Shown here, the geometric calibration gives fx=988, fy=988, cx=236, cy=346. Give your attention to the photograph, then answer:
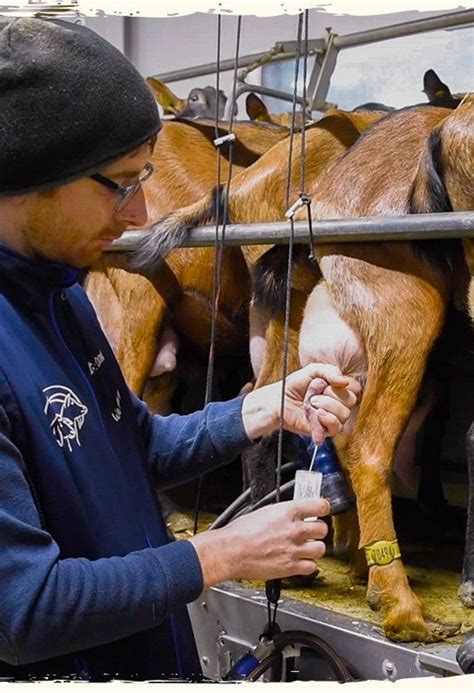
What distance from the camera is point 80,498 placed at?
1017 millimetres

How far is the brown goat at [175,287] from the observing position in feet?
7.75

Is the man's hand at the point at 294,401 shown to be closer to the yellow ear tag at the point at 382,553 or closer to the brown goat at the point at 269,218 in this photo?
the yellow ear tag at the point at 382,553

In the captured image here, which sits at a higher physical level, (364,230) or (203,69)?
(203,69)

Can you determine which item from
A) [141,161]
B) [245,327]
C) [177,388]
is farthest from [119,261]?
[141,161]

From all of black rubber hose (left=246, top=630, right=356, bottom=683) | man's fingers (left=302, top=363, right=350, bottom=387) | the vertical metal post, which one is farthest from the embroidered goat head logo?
the vertical metal post

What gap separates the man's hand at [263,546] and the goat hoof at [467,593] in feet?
2.65

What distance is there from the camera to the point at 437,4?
1.40m

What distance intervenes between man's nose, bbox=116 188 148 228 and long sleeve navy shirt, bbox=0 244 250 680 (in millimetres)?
84

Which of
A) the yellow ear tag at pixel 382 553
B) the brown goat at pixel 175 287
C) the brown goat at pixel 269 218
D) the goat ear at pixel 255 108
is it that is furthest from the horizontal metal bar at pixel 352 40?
the yellow ear tag at pixel 382 553

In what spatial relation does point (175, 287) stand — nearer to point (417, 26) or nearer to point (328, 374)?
point (417, 26)

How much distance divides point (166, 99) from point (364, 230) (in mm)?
1807

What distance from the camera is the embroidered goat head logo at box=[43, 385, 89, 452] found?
3.25 ft

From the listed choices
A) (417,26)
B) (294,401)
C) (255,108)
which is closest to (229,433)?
(294,401)

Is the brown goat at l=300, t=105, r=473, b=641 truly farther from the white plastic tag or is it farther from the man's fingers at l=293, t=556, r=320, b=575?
the man's fingers at l=293, t=556, r=320, b=575
